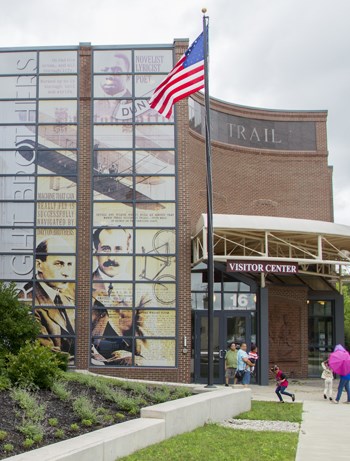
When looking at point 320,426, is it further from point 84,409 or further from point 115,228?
point 115,228

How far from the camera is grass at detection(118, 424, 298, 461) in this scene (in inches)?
407

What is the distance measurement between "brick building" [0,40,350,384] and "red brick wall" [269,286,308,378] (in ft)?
13.1

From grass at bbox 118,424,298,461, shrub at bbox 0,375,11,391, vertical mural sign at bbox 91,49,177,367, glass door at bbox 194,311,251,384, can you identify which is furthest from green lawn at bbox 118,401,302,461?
glass door at bbox 194,311,251,384

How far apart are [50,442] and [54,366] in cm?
396

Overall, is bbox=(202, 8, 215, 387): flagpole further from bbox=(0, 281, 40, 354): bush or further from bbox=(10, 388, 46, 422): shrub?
bbox=(0, 281, 40, 354): bush

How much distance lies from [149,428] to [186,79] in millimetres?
9712

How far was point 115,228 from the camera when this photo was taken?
2464 cm

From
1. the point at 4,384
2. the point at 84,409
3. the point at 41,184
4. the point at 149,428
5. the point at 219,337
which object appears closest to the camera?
the point at 149,428

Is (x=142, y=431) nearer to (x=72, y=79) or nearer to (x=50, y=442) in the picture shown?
(x=50, y=442)

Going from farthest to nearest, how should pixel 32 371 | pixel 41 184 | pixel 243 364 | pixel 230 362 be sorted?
1. pixel 41 184
2. pixel 230 362
3. pixel 243 364
4. pixel 32 371

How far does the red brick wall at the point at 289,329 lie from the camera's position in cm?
2940

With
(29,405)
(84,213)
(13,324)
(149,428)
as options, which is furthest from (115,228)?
(149,428)

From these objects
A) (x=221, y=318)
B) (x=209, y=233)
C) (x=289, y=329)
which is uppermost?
(x=209, y=233)

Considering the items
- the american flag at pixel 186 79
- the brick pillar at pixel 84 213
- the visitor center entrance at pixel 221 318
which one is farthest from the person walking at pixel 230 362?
the american flag at pixel 186 79
